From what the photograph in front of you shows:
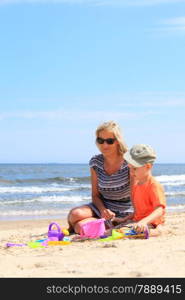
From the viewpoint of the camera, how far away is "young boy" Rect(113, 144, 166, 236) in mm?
5570

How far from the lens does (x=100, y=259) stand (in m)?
4.36

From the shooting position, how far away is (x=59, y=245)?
5473mm

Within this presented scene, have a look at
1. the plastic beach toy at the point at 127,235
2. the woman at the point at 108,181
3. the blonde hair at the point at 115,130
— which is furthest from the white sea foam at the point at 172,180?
the plastic beach toy at the point at 127,235

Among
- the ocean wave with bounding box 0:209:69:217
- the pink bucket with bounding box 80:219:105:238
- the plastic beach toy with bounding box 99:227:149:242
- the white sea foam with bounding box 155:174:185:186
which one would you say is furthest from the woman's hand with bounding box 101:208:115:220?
the white sea foam with bounding box 155:174:185:186

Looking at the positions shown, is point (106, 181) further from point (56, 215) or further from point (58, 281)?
point (56, 215)

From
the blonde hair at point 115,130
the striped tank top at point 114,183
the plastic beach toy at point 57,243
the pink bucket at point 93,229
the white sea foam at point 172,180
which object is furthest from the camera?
the white sea foam at point 172,180

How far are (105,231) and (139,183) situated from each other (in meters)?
0.67

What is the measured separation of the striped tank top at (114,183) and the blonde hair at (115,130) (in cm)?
21

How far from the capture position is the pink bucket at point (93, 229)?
5828mm

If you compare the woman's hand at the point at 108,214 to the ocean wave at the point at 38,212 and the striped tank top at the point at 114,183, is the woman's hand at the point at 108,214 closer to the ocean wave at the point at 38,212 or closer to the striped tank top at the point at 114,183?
the striped tank top at the point at 114,183

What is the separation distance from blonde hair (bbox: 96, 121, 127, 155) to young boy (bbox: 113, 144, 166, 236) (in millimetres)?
389

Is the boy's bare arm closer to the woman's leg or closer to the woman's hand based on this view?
the woman's hand

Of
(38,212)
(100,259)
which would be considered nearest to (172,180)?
(38,212)

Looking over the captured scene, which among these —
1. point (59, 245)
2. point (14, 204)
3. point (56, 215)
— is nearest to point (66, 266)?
point (59, 245)
